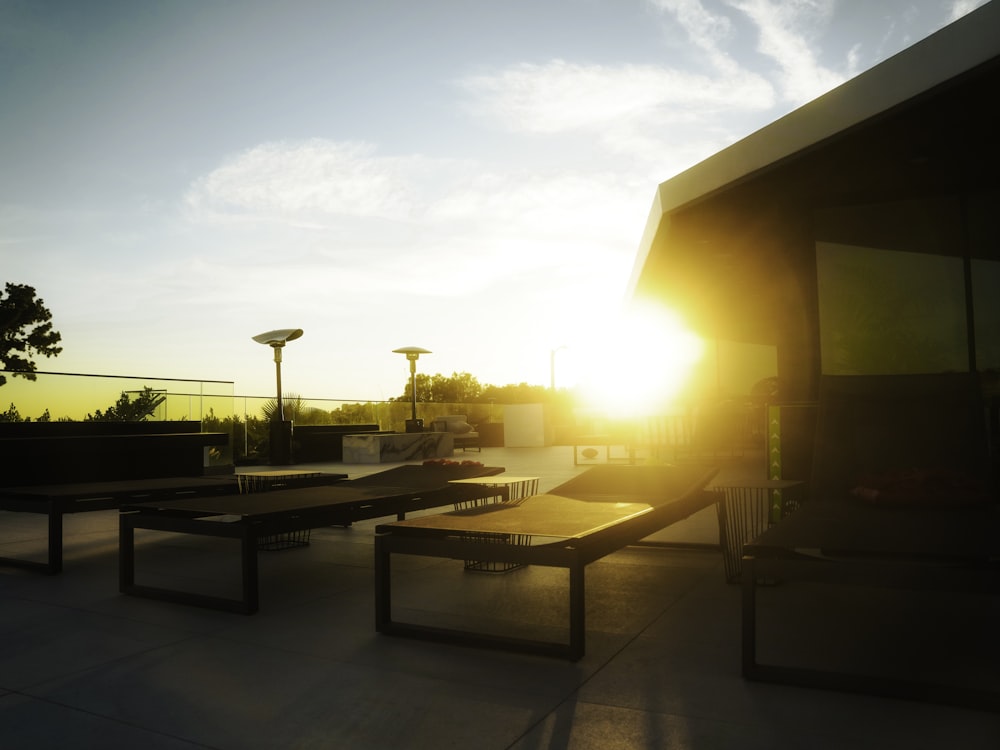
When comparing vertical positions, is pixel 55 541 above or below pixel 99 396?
below

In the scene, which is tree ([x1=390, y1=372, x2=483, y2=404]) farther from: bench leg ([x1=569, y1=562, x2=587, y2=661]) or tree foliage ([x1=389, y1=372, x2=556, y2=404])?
bench leg ([x1=569, y1=562, x2=587, y2=661])

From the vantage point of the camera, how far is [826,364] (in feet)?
20.5

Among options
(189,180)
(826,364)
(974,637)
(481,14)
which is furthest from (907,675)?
(189,180)

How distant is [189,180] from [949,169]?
1035cm

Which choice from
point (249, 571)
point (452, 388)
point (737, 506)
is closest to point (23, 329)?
point (452, 388)

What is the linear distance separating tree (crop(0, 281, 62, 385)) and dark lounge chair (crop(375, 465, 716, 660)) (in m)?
25.0

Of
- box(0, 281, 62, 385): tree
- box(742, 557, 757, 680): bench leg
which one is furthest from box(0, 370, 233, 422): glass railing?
box(0, 281, 62, 385): tree

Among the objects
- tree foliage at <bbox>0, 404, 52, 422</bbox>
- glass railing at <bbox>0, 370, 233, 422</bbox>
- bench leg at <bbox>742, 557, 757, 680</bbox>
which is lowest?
bench leg at <bbox>742, 557, 757, 680</bbox>

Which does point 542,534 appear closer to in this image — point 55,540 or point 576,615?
point 576,615

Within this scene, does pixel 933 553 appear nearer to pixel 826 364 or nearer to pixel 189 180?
pixel 826 364

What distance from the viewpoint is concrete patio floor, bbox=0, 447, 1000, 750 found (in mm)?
1975

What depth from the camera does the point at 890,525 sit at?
2875 millimetres

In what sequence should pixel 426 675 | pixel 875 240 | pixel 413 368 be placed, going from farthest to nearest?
pixel 413 368 → pixel 875 240 → pixel 426 675

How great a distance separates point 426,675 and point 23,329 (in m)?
26.5
